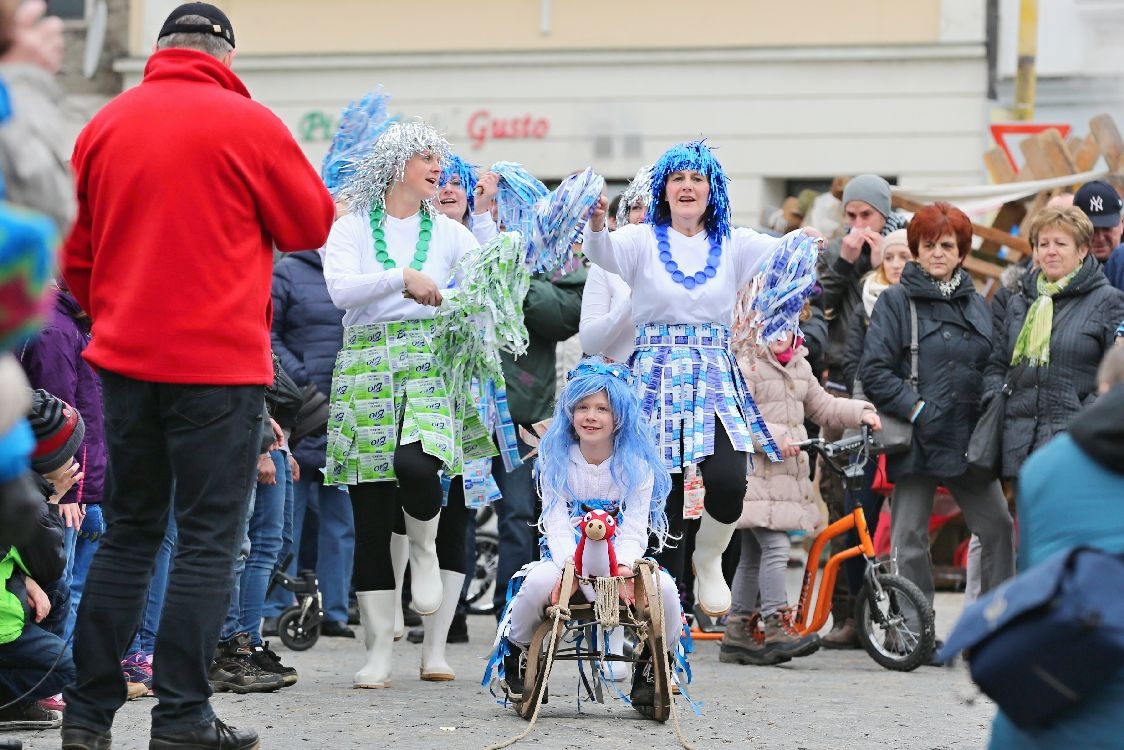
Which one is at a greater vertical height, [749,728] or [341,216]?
[341,216]

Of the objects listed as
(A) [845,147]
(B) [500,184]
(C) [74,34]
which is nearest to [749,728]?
(B) [500,184]

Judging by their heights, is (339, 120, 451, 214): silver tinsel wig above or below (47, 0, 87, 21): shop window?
below

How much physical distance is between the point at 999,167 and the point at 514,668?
8913mm

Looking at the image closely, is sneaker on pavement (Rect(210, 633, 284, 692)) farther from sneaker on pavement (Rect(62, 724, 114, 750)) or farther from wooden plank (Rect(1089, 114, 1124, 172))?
wooden plank (Rect(1089, 114, 1124, 172))

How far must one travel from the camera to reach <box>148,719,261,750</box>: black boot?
5312mm

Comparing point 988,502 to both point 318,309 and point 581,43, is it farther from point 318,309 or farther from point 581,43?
point 581,43

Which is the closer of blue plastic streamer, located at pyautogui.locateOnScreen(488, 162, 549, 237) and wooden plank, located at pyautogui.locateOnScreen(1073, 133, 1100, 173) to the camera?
blue plastic streamer, located at pyautogui.locateOnScreen(488, 162, 549, 237)

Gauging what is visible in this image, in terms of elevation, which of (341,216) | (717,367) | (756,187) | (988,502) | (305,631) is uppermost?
(756,187)

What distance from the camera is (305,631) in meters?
9.30

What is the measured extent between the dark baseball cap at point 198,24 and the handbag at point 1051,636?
9.97ft

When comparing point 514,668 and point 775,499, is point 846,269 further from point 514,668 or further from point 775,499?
point 514,668

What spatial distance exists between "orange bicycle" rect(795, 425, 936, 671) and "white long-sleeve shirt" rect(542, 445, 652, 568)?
2172 millimetres

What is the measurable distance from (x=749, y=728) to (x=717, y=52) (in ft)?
50.6

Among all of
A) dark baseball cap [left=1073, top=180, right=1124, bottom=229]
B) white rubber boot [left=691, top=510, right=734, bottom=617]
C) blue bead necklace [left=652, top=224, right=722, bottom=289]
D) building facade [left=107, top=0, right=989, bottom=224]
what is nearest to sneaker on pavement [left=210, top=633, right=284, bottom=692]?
white rubber boot [left=691, top=510, right=734, bottom=617]
